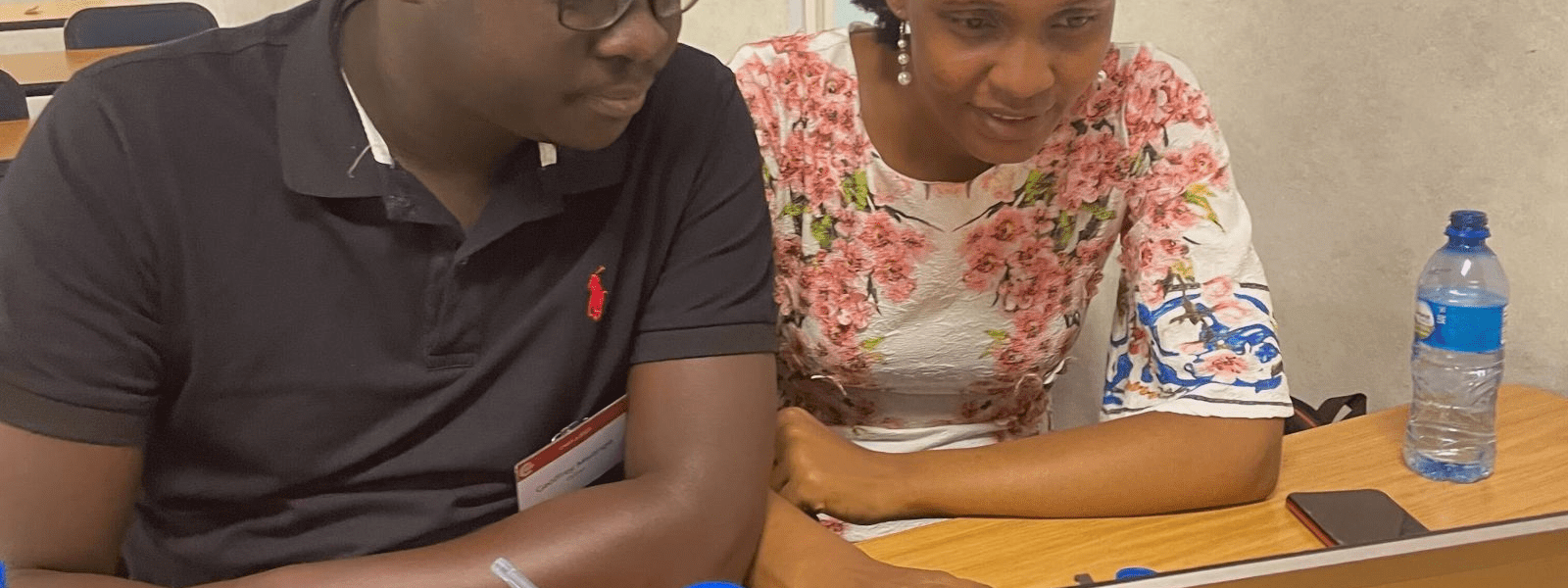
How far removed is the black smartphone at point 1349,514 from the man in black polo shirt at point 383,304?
1.61 ft

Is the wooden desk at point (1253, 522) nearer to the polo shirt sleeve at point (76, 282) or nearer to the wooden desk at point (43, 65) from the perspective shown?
the polo shirt sleeve at point (76, 282)

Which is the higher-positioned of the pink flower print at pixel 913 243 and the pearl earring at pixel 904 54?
the pearl earring at pixel 904 54

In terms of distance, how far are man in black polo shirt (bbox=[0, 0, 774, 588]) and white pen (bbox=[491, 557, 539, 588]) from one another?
2cm

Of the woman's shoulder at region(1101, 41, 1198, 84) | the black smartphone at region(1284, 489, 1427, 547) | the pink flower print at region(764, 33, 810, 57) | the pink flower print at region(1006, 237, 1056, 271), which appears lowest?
the black smartphone at region(1284, 489, 1427, 547)

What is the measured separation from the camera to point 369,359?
998 millimetres

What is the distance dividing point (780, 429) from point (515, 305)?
32 cm

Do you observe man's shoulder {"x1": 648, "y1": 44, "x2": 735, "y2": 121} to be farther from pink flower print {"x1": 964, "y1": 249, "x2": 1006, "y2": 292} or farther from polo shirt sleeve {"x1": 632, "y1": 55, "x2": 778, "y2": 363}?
pink flower print {"x1": 964, "y1": 249, "x2": 1006, "y2": 292}

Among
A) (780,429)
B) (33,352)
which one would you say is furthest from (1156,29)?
(33,352)

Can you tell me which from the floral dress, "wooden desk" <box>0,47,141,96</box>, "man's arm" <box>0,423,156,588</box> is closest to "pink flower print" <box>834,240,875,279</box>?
the floral dress

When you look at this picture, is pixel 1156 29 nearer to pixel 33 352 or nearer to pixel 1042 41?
pixel 1042 41

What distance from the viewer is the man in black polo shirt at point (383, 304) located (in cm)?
88

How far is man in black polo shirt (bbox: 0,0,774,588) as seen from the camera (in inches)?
34.7

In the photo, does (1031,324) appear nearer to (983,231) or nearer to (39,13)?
(983,231)

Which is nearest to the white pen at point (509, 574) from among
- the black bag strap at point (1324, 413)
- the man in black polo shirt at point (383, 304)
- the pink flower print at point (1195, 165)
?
the man in black polo shirt at point (383, 304)
